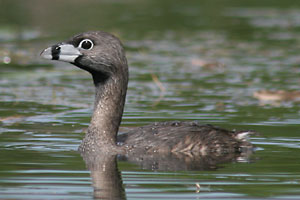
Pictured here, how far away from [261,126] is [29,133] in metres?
3.60

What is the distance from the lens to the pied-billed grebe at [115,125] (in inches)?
460

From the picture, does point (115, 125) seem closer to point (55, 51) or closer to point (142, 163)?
point (55, 51)

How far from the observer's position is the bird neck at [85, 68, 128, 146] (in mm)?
12070

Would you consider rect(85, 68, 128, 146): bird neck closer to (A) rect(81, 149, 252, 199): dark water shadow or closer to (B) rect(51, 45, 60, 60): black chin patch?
(A) rect(81, 149, 252, 199): dark water shadow

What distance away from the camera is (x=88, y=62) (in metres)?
12.0

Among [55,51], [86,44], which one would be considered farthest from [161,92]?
[55,51]

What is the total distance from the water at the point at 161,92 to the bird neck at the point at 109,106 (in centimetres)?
49

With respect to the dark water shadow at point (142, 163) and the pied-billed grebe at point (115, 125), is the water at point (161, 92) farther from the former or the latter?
the pied-billed grebe at point (115, 125)

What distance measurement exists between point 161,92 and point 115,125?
19.4 feet

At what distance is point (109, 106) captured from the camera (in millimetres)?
12305

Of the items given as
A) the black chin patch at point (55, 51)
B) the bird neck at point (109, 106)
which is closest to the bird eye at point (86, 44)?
the black chin patch at point (55, 51)

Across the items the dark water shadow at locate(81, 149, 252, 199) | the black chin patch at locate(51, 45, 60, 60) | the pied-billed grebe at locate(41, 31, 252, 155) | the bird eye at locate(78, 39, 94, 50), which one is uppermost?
the bird eye at locate(78, 39, 94, 50)

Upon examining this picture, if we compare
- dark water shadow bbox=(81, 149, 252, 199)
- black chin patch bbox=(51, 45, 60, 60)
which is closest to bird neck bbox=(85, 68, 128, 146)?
dark water shadow bbox=(81, 149, 252, 199)

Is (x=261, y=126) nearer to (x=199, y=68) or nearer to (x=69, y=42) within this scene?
(x=69, y=42)
